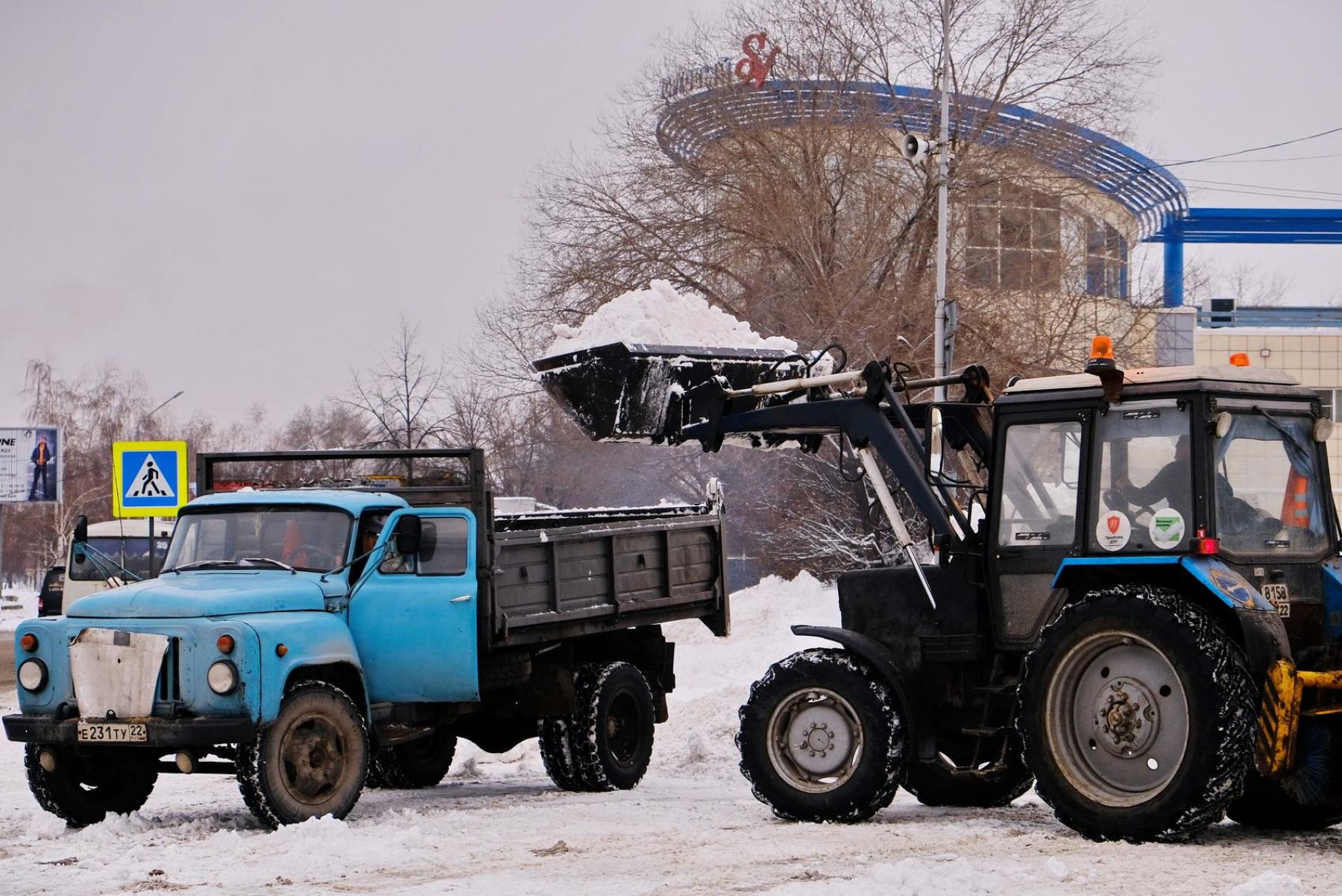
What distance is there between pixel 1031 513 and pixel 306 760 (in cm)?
445

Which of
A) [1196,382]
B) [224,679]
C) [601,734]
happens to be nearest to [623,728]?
Result: [601,734]

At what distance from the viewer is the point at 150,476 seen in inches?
733

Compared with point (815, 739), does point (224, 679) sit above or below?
above

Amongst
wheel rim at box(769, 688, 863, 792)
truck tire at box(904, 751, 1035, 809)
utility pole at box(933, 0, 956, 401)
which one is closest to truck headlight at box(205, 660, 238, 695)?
wheel rim at box(769, 688, 863, 792)

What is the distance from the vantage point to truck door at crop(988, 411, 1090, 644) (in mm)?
9117

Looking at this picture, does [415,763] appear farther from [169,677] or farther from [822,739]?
[822,739]

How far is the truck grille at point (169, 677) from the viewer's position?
30.5ft

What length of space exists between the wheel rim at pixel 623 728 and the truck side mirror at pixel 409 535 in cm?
254

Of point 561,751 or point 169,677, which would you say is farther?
point 561,751

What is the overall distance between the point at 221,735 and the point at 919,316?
21.4 m

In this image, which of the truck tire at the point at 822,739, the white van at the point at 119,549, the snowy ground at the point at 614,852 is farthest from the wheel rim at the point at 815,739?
the white van at the point at 119,549

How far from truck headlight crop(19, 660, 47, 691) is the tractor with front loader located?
13.7 ft

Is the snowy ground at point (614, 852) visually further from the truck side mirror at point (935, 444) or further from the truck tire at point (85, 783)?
the truck side mirror at point (935, 444)

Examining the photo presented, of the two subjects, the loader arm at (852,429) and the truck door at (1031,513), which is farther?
the loader arm at (852,429)
